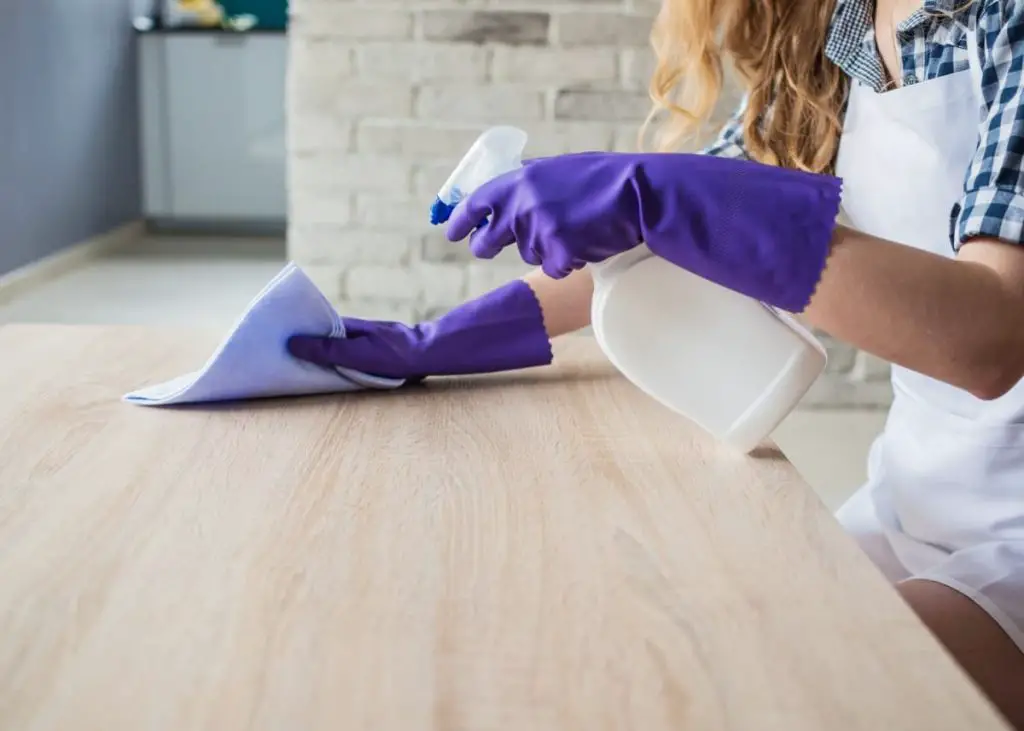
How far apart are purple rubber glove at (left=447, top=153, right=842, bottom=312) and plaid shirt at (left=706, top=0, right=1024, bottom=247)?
0.12 meters

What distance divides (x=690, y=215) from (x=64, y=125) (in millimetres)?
3345

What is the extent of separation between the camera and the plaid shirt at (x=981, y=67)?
2.12 ft

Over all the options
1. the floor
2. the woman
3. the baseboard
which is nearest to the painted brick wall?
the floor

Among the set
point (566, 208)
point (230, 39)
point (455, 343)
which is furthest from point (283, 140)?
point (566, 208)

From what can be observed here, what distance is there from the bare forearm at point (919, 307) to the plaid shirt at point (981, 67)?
50 millimetres

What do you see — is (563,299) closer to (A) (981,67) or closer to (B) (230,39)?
(A) (981,67)

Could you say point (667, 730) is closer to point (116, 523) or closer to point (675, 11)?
point (116, 523)

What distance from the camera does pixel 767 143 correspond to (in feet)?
3.15

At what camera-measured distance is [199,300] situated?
10.4ft

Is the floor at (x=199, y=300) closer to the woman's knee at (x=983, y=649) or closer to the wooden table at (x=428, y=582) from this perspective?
the woman's knee at (x=983, y=649)

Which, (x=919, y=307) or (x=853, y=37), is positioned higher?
(x=853, y=37)

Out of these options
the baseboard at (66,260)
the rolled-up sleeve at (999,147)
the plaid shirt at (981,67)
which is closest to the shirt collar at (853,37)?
the plaid shirt at (981,67)

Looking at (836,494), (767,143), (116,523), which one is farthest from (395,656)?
(836,494)

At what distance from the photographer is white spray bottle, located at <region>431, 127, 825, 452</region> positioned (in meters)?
0.62
